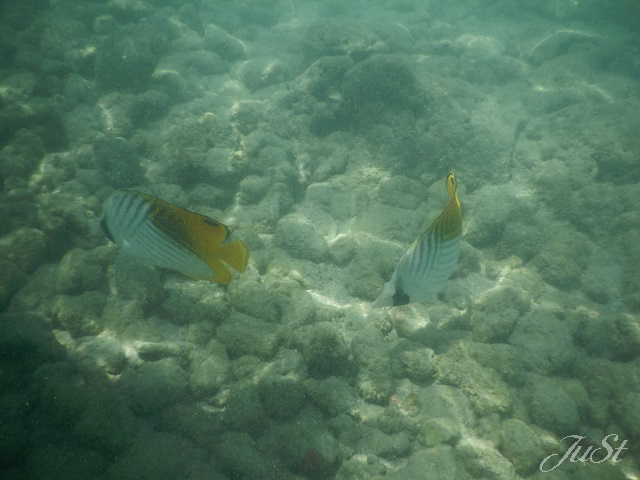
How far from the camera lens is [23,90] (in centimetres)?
723

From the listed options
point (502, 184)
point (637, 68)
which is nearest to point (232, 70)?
point (502, 184)

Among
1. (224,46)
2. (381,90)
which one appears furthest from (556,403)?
(224,46)

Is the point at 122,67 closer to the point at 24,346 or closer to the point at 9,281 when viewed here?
the point at 9,281

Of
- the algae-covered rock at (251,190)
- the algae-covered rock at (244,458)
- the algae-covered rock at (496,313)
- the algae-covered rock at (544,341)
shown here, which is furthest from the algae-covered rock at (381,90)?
the algae-covered rock at (244,458)

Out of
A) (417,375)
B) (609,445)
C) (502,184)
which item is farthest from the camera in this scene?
(502,184)

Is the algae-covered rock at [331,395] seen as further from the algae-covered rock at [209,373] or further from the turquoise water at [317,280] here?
the algae-covered rock at [209,373]

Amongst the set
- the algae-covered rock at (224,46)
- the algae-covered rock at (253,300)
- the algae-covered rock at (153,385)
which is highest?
the algae-covered rock at (224,46)

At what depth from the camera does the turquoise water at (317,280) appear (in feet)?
9.96

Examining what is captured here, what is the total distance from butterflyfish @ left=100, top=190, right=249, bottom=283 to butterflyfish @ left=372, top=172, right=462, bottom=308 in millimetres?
951

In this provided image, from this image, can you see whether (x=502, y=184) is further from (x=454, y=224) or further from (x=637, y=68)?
(x=637, y=68)

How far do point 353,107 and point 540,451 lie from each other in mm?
6226

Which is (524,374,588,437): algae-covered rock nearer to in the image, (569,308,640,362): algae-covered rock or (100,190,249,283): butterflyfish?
(569,308,640,362): algae-covered rock

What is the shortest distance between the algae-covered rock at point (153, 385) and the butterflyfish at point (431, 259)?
2342 millimetres

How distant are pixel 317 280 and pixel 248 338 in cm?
146
